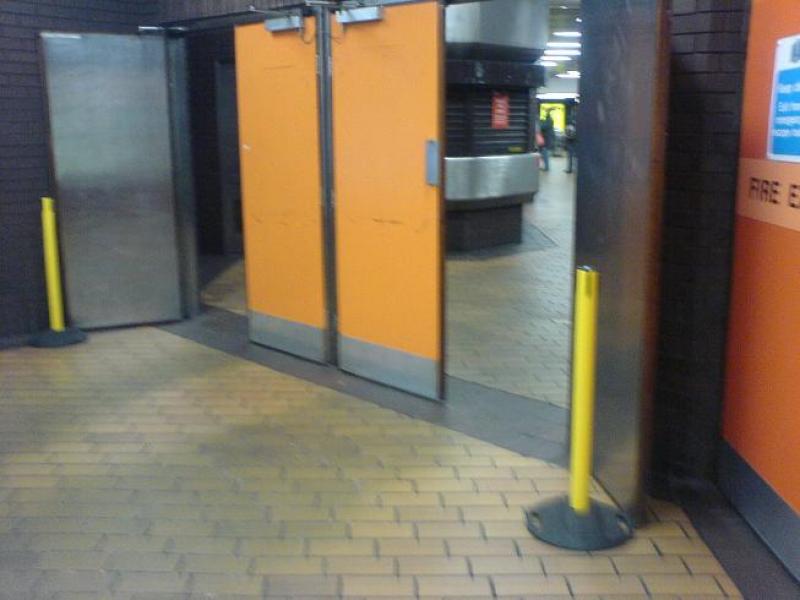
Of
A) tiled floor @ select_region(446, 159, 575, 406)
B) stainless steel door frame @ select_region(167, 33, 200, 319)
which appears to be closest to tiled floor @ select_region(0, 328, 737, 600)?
tiled floor @ select_region(446, 159, 575, 406)

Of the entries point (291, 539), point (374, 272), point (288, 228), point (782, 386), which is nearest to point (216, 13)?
point (288, 228)

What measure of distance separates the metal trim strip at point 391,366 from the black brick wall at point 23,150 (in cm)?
257

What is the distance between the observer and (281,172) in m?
5.98

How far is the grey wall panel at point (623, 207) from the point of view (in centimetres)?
333

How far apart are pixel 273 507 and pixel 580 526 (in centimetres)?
133

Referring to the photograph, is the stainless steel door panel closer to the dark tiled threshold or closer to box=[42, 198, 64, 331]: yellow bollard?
A: box=[42, 198, 64, 331]: yellow bollard

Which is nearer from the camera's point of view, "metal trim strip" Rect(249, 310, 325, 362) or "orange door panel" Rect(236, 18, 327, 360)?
"orange door panel" Rect(236, 18, 327, 360)

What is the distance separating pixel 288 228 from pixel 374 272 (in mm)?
876

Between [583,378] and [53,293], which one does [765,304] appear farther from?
[53,293]

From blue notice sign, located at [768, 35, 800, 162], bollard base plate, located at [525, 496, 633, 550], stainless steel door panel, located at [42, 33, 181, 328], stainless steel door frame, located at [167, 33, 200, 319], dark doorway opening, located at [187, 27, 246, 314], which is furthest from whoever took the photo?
dark doorway opening, located at [187, 27, 246, 314]

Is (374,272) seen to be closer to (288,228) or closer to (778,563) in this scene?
(288,228)

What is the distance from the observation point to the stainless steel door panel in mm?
6449

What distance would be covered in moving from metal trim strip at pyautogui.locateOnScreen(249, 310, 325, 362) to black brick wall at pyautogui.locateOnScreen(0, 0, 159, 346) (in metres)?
1.69

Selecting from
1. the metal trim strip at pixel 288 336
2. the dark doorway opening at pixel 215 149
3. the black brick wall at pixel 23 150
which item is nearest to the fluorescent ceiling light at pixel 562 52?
the dark doorway opening at pixel 215 149
